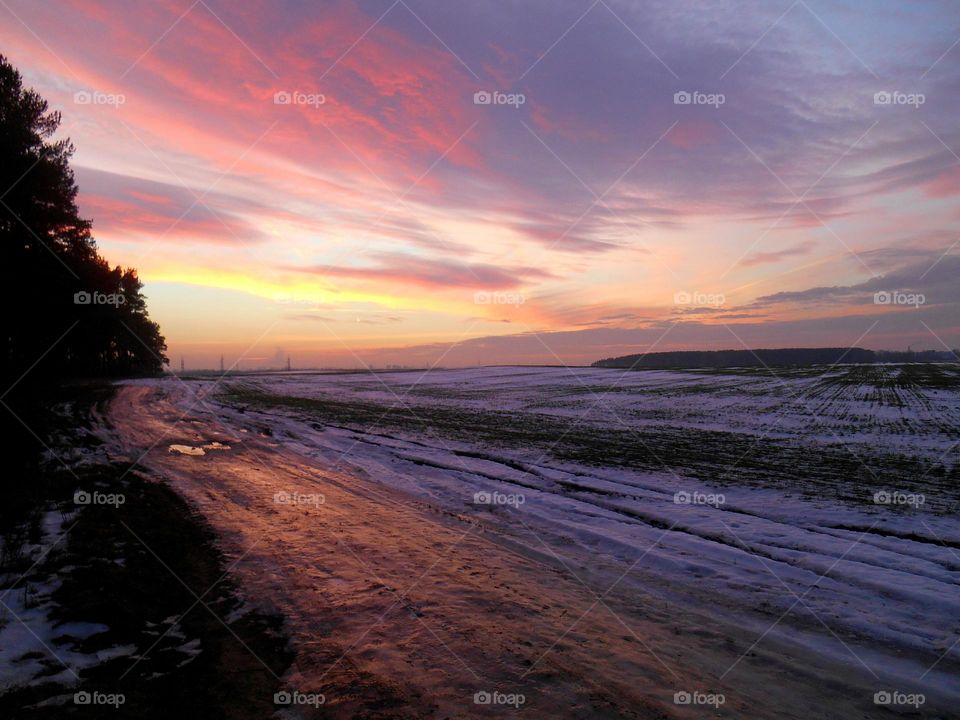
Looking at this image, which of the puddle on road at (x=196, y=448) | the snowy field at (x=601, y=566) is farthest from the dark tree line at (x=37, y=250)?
the puddle on road at (x=196, y=448)

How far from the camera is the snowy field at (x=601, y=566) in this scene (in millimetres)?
5059

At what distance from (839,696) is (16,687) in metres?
7.87

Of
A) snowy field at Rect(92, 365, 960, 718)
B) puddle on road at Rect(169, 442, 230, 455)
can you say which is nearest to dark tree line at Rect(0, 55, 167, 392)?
snowy field at Rect(92, 365, 960, 718)

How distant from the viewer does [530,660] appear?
5367mm

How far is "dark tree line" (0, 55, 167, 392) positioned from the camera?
22391mm

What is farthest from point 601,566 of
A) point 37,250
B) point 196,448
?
point 37,250

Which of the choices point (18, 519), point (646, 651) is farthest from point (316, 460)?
point (646, 651)

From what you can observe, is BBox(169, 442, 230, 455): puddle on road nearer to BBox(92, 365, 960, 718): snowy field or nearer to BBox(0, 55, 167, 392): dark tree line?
BBox(92, 365, 960, 718): snowy field

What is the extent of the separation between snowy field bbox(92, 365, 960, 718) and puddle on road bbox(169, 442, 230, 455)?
15cm

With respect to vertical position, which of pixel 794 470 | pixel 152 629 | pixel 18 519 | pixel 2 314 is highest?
pixel 2 314

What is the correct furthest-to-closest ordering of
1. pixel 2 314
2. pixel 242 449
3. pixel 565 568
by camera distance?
1. pixel 2 314
2. pixel 242 449
3. pixel 565 568

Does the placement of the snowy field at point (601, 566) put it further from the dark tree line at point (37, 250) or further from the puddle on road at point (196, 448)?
the dark tree line at point (37, 250)

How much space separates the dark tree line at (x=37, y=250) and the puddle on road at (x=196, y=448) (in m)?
12.2

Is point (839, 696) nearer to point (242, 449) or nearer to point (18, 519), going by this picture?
point (18, 519)
